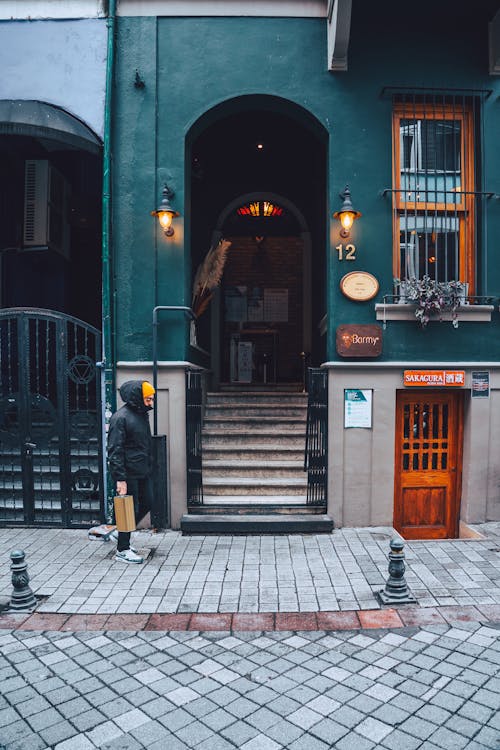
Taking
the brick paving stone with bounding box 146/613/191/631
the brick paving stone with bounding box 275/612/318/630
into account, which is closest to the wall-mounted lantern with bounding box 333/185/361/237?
the brick paving stone with bounding box 275/612/318/630

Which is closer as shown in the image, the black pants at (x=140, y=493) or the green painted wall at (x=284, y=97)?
the black pants at (x=140, y=493)

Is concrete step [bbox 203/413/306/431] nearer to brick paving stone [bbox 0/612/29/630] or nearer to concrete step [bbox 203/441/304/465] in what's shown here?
concrete step [bbox 203/441/304/465]

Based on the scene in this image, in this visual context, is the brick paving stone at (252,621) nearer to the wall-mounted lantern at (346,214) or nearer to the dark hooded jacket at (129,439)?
the dark hooded jacket at (129,439)

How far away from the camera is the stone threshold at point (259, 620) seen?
Result: 463 centimetres

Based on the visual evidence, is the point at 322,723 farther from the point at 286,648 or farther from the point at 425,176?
the point at 425,176

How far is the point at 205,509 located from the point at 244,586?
196 centimetres

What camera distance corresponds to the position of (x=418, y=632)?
14.9 ft

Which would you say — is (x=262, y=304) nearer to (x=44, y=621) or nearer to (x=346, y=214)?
(x=346, y=214)

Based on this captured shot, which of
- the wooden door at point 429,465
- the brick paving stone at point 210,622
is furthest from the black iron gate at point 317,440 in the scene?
the brick paving stone at point 210,622

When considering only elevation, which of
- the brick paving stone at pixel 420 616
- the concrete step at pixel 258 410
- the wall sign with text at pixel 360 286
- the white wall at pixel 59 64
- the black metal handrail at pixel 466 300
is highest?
the white wall at pixel 59 64

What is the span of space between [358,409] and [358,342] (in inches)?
38.0

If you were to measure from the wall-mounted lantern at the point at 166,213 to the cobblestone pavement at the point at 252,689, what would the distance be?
516 cm

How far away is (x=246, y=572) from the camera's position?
5730 mm

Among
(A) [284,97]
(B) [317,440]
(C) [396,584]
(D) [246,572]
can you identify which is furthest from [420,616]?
(A) [284,97]
